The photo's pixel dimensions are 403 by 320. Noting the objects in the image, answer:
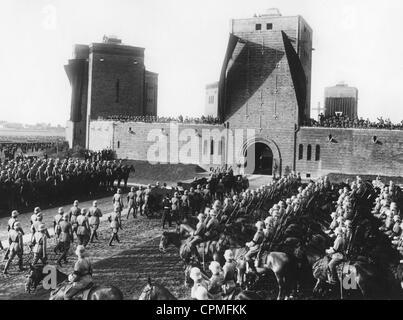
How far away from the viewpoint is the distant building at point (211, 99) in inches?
2286

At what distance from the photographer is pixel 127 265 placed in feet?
41.7

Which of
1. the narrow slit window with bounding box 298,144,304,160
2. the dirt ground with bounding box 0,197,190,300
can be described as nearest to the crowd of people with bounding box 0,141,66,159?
the narrow slit window with bounding box 298,144,304,160

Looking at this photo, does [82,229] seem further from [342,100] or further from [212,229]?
[342,100]

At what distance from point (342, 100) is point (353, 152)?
20552mm

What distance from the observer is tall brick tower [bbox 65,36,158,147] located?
1690 inches

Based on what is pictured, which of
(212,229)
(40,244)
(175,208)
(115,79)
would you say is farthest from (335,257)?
(115,79)

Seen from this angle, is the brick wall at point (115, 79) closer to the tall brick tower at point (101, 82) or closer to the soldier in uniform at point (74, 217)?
the tall brick tower at point (101, 82)

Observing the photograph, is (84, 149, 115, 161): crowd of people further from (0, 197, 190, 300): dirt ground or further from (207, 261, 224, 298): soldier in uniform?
(207, 261, 224, 298): soldier in uniform

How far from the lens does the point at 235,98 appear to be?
35031mm

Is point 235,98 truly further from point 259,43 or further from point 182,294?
point 182,294

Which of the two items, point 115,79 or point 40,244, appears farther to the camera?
point 115,79

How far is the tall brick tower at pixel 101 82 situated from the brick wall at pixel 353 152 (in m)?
18.7

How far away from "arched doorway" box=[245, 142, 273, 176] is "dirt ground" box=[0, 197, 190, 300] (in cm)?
1823
